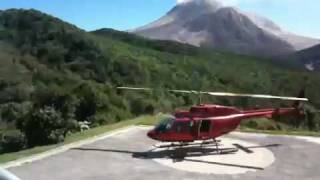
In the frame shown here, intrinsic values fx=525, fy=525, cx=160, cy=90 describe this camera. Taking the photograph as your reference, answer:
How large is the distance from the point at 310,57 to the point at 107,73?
48.1m

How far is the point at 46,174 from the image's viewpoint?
1429 cm

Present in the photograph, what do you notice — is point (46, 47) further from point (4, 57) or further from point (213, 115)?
point (213, 115)

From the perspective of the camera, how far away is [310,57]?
103 metres

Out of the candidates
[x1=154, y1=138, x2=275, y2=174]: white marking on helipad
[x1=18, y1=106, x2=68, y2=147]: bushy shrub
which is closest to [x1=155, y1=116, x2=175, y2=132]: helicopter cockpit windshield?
[x1=154, y1=138, x2=275, y2=174]: white marking on helipad

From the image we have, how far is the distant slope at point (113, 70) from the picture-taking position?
5944 cm

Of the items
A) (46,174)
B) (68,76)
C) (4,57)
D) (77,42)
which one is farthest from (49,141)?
(77,42)

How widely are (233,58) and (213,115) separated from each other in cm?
8174

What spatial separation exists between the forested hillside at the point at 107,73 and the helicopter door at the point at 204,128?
21.1 metres

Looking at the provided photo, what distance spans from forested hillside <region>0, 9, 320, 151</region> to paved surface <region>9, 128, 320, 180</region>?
2000 cm

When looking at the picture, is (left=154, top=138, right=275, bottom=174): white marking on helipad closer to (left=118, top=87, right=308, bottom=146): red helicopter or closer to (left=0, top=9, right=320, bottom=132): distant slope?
(left=118, top=87, right=308, bottom=146): red helicopter

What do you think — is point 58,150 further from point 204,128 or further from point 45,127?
point 204,128

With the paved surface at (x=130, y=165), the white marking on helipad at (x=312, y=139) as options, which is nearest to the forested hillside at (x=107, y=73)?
the white marking on helipad at (x=312, y=139)

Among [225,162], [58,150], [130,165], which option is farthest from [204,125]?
[58,150]

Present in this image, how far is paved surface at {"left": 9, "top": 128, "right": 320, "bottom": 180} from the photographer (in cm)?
1445
